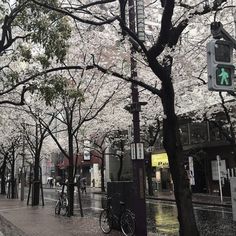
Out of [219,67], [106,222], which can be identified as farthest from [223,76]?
[106,222]

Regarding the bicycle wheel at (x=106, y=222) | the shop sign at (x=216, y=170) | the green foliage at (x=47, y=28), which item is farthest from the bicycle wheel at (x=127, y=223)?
the shop sign at (x=216, y=170)

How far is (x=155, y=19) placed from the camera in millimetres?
17375

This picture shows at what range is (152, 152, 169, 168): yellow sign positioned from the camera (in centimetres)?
3900

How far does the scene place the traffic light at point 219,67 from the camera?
6.03 m

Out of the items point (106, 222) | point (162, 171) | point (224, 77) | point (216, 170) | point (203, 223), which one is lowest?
point (203, 223)

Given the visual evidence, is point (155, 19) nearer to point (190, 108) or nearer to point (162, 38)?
point (162, 38)

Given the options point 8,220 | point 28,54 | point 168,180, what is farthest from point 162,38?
point 168,180

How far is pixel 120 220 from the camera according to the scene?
1298cm

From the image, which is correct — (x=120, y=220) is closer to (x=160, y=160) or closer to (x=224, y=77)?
(x=224, y=77)

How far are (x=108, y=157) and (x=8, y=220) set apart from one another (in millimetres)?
37652

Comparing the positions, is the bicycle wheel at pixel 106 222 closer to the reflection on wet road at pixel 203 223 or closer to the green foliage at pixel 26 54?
the reflection on wet road at pixel 203 223

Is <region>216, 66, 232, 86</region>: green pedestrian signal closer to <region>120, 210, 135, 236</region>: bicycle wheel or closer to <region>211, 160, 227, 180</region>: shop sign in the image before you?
<region>120, 210, 135, 236</region>: bicycle wheel

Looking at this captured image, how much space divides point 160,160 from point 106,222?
26.0 metres

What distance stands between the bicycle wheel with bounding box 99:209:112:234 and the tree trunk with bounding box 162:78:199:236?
405 cm
